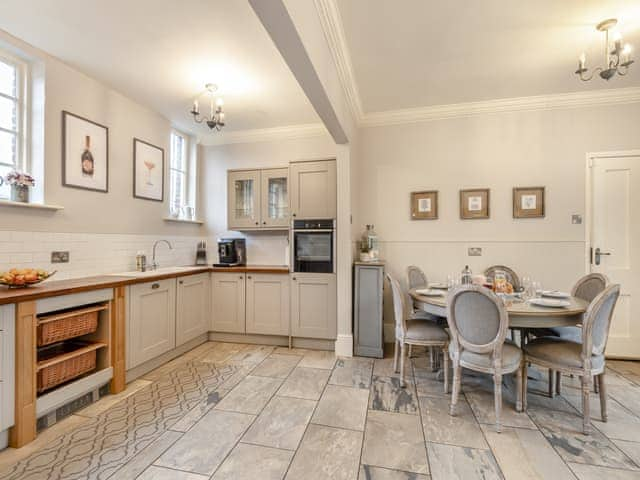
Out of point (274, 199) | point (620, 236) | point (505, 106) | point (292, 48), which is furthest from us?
point (274, 199)

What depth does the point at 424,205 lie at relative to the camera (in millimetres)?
3740

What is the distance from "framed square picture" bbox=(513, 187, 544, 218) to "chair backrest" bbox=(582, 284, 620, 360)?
5.37 ft

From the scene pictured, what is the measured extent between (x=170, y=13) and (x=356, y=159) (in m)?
2.31

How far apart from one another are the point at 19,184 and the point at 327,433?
287 cm

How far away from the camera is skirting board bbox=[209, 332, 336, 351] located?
351cm

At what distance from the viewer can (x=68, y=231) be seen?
2.67 meters

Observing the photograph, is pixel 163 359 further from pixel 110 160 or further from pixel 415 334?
pixel 415 334

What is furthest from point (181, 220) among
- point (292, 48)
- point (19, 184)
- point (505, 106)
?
point (505, 106)

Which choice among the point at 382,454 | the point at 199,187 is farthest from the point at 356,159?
the point at 382,454

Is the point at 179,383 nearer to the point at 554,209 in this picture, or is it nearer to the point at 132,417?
the point at 132,417

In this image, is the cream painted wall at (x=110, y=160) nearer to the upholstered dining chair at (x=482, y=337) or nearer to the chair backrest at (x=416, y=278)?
the chair backrest at (x=416, y=278)

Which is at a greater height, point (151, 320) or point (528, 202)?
point (528, 202)

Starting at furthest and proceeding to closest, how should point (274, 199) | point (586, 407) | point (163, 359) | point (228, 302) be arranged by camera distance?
point (274, 199)
point (228, 302)
point (163, 359)
point (586, 407)

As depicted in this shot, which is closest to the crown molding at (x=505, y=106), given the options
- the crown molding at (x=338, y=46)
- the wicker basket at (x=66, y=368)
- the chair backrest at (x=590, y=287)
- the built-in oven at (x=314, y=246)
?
the crown molding at (x=338, y=46)
